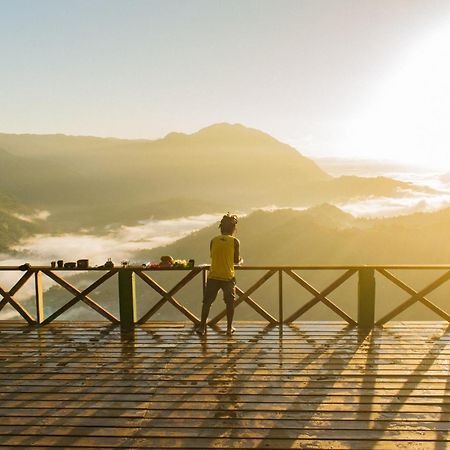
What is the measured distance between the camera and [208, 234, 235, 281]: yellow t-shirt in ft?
26.1

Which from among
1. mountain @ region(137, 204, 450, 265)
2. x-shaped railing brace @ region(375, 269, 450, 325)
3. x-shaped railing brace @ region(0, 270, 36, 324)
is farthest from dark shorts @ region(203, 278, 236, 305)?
mountain @ region(137, 204, 450, 265)

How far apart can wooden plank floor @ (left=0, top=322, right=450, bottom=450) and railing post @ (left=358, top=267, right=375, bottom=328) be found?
0.38 m

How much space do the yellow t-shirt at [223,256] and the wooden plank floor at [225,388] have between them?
3.79 ft

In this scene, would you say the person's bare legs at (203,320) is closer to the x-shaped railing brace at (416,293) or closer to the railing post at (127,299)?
the railing post at (127,299)

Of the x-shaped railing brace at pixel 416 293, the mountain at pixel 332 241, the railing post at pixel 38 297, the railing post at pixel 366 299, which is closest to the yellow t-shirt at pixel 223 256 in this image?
the railing post at pixel 366 299

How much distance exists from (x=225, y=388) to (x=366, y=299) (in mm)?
3956

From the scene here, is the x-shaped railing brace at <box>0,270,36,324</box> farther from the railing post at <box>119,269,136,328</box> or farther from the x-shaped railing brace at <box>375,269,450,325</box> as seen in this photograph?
the x-shaped railing brace at <box>375,269,450,325</box>

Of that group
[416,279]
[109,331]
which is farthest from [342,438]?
[416,279]

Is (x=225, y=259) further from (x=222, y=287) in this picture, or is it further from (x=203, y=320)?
(x=203, y=320)

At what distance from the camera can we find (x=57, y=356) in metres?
7.23

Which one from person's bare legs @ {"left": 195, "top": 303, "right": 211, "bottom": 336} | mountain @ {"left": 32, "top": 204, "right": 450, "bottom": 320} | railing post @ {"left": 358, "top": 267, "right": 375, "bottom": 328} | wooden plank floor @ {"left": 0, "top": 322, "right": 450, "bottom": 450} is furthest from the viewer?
mountain @ {"left": 32, "top": 204, "right": 450, "bottom": 320}

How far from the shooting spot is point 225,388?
234 inches

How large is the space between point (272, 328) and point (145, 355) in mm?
2626

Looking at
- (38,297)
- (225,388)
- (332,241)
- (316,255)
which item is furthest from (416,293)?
(332,241)
